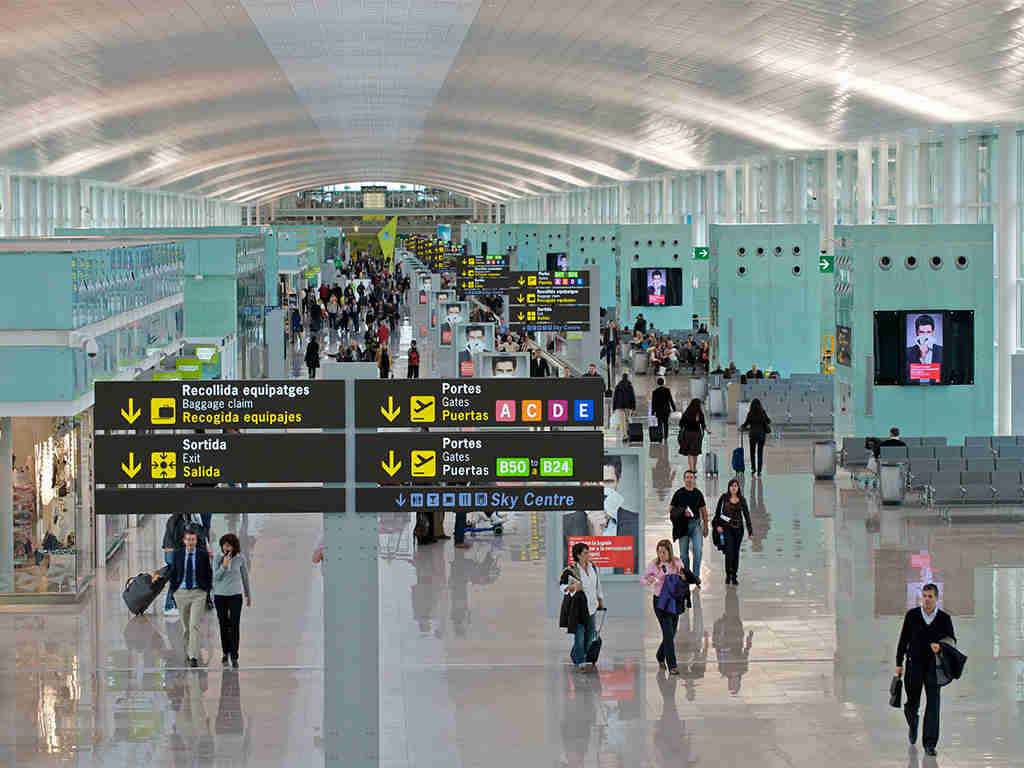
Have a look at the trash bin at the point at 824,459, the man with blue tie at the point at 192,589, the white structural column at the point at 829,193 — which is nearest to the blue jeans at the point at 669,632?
the man with blue tie at the point at 192,589

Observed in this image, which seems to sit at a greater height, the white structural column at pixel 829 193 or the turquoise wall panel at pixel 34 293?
the white structural column at pixel 829 193

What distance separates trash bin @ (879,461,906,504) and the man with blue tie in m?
11.7

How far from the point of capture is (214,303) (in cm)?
2772

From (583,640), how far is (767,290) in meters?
25.7

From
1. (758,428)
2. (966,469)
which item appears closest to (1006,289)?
(758,428)

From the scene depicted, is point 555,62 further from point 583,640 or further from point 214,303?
point 583,640

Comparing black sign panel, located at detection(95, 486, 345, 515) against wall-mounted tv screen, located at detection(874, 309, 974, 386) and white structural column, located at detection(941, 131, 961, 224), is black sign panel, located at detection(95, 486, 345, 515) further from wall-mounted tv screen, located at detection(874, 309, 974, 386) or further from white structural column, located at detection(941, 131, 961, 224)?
white structural column, located at detection(941, 131, 961, 224)

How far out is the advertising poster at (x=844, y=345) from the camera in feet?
85.3

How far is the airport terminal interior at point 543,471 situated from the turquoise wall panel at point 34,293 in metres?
0.04

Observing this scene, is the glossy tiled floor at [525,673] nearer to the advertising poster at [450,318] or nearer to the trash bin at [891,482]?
the trash bin at [891,482]

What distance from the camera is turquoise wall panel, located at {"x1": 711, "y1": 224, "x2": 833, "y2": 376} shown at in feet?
122

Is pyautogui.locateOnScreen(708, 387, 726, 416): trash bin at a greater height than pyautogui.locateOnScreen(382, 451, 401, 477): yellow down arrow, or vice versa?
pyautogui.locateOnScreen(382, 451, 401, 477): yellow down arrow

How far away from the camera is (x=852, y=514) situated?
70.7ft

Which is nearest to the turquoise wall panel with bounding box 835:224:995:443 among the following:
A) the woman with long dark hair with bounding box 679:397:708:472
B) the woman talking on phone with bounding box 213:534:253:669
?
the woman with long dark hair with bounding box 679:397:708:472
